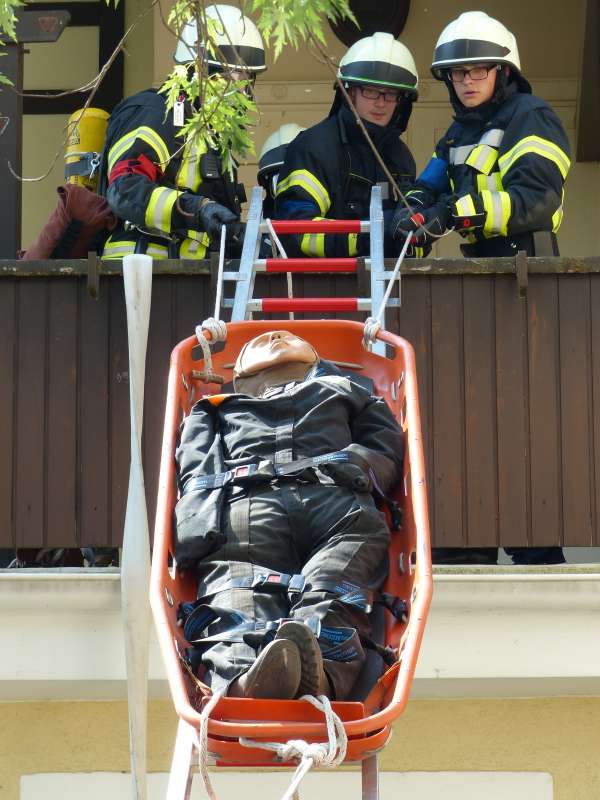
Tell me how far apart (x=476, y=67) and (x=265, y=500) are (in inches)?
123

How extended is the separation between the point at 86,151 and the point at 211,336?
3081 millimetres

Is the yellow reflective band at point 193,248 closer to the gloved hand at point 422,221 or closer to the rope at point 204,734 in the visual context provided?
the gloved hand at point 422,221

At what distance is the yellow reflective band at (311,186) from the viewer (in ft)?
23.5

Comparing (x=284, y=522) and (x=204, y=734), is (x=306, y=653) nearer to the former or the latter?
(x=204, y=734)

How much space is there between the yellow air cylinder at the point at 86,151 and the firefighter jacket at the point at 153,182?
32 cm

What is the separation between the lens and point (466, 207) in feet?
22.0

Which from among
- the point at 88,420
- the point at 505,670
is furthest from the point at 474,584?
the point at 88,420

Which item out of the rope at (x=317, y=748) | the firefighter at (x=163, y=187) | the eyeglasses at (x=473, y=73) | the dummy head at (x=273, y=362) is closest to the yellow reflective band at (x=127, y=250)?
the firefighter at (x=163, y=187)

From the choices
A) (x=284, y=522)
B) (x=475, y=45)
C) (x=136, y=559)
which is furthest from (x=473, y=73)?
(x=284, y=522)

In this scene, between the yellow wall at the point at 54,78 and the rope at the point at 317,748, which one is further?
the yellow wall at the point at 54,78

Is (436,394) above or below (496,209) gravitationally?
below

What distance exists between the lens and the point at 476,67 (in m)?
7.16

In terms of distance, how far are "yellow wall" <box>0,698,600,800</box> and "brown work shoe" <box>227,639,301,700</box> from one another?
9.32ft

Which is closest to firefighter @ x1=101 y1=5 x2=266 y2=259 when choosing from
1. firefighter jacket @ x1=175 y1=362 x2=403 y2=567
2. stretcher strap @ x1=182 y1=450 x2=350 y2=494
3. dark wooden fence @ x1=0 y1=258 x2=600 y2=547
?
dark wooden fence @ x1=0 y1=258 x2=600 y2=547
